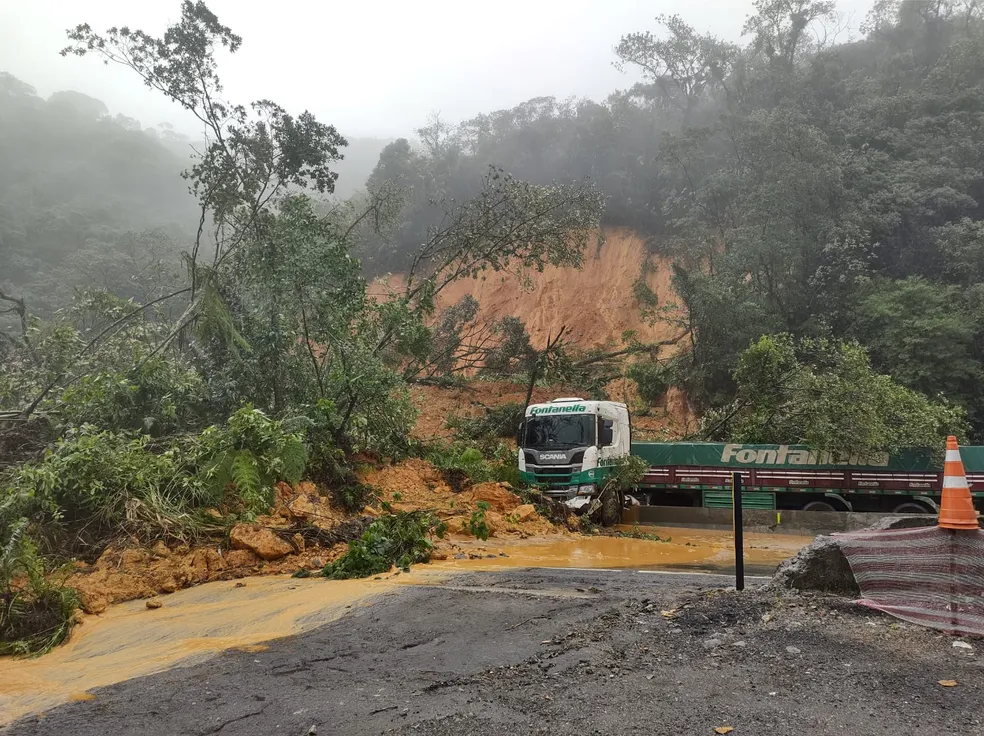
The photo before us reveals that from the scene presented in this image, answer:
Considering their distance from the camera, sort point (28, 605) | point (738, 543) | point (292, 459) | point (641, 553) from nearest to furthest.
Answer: point (738, 543) → point (28, 605) → point (292, 459) → point (641, 553)

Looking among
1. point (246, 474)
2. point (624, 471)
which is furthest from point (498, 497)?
point (246, 474)

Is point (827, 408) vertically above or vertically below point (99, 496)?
above

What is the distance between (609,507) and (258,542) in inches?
330

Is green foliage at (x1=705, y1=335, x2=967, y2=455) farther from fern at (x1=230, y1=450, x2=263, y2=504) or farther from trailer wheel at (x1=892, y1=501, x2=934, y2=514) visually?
fern at (x1=230, y1=450, x2=263, y2=504)

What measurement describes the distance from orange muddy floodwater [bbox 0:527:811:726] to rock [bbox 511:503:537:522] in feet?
8.54

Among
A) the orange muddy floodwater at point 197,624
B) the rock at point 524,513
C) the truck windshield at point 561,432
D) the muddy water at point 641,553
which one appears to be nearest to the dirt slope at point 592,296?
the truck windshield at point 561,432

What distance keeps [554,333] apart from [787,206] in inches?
551

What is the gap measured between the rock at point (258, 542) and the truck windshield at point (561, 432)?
7155 mm

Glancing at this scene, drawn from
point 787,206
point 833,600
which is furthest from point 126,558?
point 787,206

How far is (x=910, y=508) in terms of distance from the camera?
14219mm

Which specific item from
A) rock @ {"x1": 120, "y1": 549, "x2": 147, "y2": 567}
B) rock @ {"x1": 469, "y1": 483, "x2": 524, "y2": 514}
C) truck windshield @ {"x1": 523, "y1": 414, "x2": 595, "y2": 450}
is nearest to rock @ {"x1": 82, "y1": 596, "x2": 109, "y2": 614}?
rock @ {"x1": 120, "y1": 549, "x2": 147, "y2": 567}

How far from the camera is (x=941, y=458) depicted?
14.1 meters

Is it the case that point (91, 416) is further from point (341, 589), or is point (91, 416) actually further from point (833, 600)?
point (833, 600)

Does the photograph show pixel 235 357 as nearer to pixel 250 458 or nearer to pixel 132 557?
pixel 250 458
